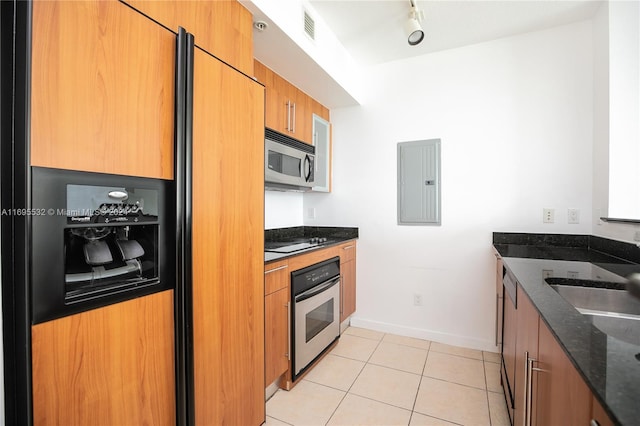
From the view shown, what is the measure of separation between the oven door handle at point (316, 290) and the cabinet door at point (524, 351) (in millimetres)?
1245

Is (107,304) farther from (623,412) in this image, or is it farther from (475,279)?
(475,279)

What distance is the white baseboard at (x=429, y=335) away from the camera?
252 cm

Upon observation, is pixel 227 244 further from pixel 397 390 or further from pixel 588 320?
pixel 397 390

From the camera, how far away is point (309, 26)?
2.03 m

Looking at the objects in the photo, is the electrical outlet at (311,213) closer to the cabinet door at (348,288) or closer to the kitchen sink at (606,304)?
the cabinet door at (348,288)

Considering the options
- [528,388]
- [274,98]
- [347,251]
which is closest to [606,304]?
[528,388]

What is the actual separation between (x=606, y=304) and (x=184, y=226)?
1.75m

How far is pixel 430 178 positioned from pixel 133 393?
2.55m

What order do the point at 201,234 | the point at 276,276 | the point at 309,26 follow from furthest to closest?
the point at 309,26, the point at 276,276, the point at 201,234

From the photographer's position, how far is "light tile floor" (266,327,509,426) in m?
1.72

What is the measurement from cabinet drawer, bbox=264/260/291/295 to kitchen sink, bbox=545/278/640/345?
53.7 inches

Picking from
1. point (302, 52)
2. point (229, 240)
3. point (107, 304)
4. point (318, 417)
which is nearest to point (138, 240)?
point (107, 304)

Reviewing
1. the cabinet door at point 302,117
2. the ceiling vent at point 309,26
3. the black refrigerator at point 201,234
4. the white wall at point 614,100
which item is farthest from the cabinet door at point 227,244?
the white wall at point 614,100

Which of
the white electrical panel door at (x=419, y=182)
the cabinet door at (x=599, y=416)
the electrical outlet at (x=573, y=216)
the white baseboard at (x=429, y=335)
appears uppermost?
the white electrical panel door at (x=419, y=182)
